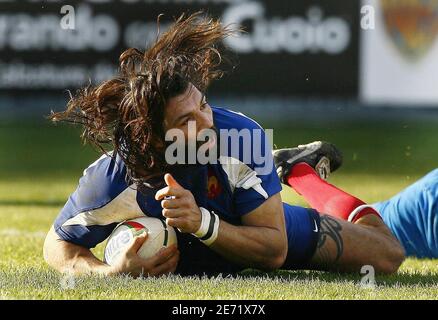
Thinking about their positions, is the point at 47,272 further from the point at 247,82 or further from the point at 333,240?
A: the point at 247,82

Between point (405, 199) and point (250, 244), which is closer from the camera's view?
point (250, 244)

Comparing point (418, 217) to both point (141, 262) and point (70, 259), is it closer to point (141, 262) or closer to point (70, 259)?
point (141, 262)

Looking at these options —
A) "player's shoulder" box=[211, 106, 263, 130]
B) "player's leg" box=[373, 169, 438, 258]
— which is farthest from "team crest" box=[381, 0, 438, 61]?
"player's shoulder" box=[211, 106, 263, 130]

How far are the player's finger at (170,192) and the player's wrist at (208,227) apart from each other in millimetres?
161

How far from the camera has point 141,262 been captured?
4613 mm

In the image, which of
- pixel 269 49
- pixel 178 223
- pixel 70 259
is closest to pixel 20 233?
pixel 70 259

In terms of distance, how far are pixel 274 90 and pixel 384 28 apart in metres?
1.71

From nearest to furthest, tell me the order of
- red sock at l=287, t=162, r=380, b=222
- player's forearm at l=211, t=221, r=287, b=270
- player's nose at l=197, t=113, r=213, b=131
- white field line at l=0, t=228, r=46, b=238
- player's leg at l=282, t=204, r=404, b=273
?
player's nose at l=197, t=113, r=213, b=131
player's forearm at l=211, t=221, r=287, b=270
player's leg at l=282, t=204, r=404, b=273
red sock at l=287, t=162, r=380, b=222
white field line at l=0, t=228, r=46, b=238

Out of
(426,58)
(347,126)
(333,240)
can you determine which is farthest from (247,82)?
(333,240)

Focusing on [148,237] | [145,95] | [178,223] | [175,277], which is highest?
[145,95]

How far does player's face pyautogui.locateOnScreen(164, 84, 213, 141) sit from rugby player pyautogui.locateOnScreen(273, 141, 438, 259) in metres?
1.59

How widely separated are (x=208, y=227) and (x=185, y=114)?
494 mm

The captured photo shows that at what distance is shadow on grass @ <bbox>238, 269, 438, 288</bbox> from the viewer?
487 cm

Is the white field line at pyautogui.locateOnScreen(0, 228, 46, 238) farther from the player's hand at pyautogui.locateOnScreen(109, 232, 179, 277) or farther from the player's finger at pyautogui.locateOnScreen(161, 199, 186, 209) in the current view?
the player's finger at pyautogui.locateOnScreen(161, 199, 186, 209)
